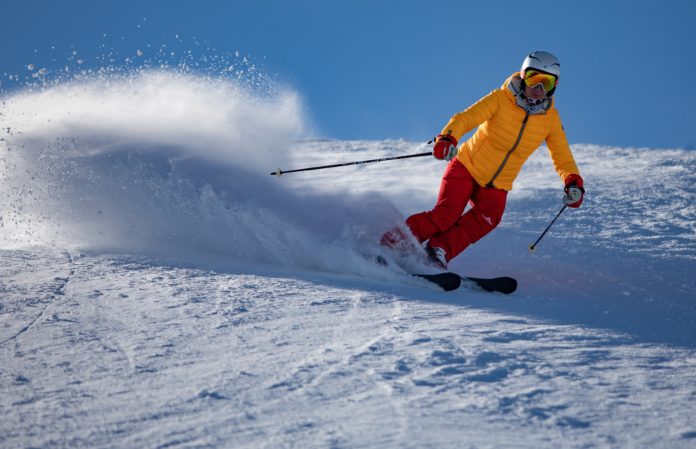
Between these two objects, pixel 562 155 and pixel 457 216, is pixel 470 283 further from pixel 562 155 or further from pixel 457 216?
pixel 562 155

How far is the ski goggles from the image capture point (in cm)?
459

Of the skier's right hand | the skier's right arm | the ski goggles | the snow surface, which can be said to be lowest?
the snow surface

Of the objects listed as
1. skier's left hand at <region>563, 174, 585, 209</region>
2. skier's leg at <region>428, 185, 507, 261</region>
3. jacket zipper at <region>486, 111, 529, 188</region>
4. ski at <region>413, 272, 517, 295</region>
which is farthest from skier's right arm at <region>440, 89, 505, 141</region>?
ski at <region>413, 272, 517, 295</region>

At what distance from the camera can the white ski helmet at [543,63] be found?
4574mm

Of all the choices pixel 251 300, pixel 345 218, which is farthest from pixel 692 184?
pixel 251 300

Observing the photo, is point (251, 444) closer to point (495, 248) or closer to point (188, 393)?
point (188, 393)

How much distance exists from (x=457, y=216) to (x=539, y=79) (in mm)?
1071

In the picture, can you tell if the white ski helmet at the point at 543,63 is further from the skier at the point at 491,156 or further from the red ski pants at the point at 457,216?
the red ski pants at the point at 457,216

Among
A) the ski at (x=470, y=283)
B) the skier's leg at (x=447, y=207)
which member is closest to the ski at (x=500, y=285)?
the ski at (x=470, y=283)

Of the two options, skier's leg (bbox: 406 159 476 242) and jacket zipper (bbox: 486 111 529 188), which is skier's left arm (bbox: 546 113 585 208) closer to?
jacket zipper (bbox: 486 111 529 188)

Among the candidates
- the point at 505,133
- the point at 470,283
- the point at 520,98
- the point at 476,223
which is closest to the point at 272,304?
the point at 470,283

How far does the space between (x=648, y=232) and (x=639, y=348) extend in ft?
11.6

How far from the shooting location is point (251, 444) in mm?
2111

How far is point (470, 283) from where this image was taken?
4.50 meters
